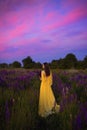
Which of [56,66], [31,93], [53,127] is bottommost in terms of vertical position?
[53,127]

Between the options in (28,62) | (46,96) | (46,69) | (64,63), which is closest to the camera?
(46,69)

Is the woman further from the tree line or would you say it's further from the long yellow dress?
the tree line

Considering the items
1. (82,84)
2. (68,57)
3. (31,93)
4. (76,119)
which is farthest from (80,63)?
(76,119)

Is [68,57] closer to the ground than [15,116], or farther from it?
farther from it

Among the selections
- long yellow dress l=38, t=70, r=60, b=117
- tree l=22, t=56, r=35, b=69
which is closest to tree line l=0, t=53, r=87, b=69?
tree l=22, t=56, r=35, b=69

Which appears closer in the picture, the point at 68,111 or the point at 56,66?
the point at 68,111

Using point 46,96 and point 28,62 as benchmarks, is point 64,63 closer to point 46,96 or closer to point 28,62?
point 28,62

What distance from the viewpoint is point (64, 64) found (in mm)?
36375

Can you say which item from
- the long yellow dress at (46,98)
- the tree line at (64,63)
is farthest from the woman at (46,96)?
the tree line at (64,63)

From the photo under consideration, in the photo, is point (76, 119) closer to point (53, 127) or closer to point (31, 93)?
point (53, 127)

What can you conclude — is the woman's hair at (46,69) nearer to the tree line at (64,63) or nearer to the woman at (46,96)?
the woman at (46,96)

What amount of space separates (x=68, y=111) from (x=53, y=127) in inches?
16.7

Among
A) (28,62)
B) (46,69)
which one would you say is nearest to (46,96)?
(46,69)

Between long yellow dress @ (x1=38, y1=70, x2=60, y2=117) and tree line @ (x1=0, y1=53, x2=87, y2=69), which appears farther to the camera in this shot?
tree line @ (x1=0, y1=53, x2=87, y2=69)
